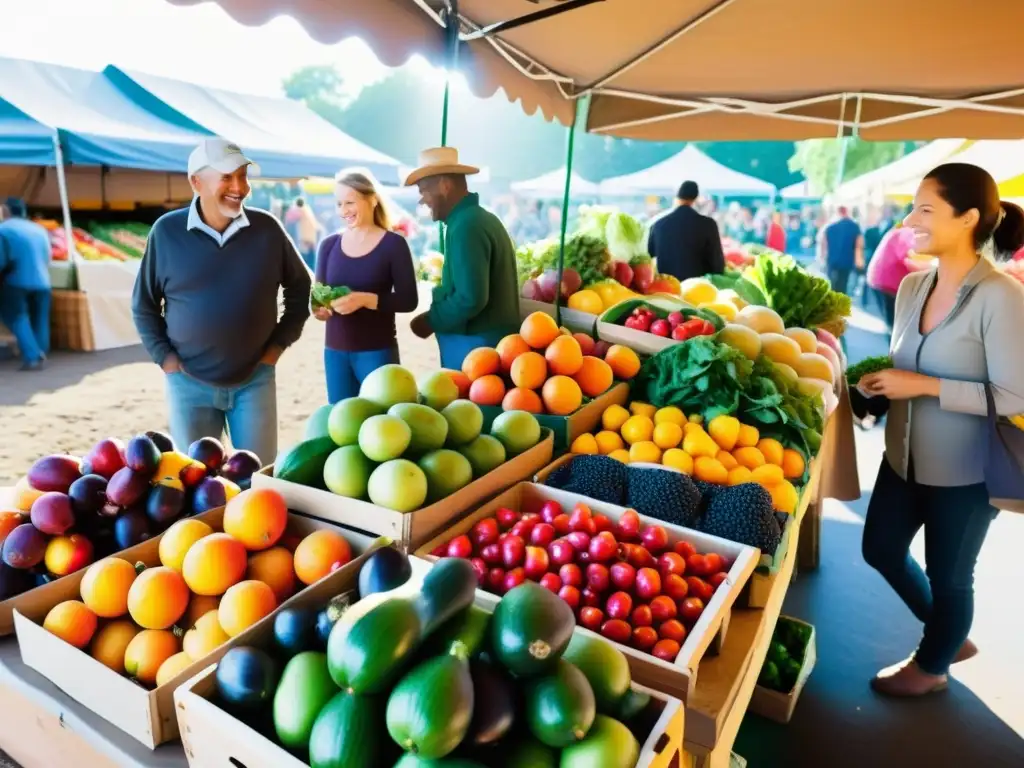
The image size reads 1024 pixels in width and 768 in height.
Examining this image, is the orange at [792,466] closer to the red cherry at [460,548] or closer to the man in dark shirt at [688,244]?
the red cherry at [460,548]

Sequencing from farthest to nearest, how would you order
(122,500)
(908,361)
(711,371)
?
(711,371) < (908,361) < (122,500)

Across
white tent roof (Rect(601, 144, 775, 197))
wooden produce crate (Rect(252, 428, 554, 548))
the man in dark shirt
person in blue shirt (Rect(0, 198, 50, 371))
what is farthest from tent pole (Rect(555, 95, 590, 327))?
white tent roof (Rect(601, 144, 775, 197))

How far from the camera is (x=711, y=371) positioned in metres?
2.58

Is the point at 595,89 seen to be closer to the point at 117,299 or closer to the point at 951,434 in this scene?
the point at 951,434

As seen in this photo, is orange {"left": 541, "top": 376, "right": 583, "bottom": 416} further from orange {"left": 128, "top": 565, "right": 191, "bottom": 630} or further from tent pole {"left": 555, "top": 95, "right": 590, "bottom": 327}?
orange {"left": 128, "top": 565, "right": 191, "bottom": 630}

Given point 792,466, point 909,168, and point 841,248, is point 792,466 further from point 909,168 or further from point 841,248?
point 909,168

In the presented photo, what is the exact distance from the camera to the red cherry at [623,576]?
154 cm

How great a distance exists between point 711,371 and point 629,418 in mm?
346

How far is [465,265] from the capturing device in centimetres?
310

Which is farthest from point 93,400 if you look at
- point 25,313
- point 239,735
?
point 239,735

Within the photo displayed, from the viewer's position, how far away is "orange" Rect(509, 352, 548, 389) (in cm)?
249

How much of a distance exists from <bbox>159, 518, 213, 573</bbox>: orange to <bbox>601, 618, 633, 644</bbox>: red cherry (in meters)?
0.88

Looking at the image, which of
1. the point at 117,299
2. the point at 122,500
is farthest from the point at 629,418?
the point at 117,299

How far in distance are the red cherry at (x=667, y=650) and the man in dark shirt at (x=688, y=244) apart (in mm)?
4926
